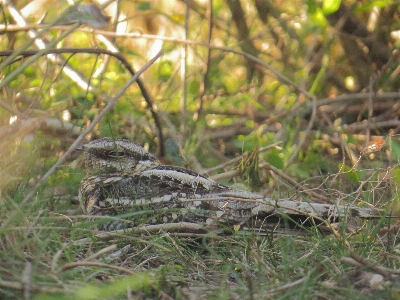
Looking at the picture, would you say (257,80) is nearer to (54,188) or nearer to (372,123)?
(372,123)

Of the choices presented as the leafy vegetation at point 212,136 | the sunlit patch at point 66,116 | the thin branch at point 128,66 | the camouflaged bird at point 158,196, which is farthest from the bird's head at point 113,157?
the sunlit patch at point 66,116

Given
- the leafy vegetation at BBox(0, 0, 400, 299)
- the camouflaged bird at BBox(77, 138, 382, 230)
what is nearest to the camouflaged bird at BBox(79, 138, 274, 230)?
the camouflaged bird at BBox(77, 138, 382, 230)

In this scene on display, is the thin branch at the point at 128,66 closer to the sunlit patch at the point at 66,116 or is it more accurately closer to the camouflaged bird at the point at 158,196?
the camouflaged bird at the point at 158,196

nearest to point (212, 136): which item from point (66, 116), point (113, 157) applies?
point (66, 116)

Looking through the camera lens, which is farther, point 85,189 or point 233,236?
point 85,189

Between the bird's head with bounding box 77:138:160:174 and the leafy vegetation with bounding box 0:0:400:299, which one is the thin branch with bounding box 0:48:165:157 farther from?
the bird's head with bounding box 77:138:160:174

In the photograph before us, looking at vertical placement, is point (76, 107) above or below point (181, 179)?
above

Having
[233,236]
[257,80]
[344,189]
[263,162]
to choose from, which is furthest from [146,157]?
[257,80]
